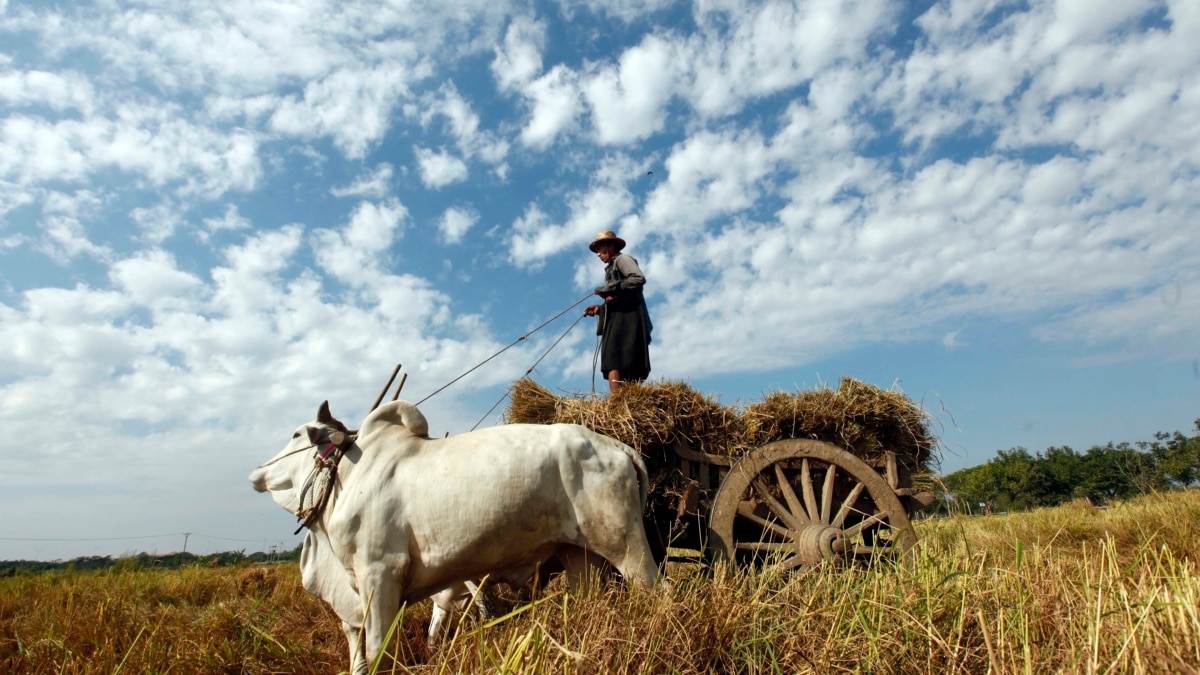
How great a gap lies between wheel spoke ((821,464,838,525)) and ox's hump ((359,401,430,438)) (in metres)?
2.87

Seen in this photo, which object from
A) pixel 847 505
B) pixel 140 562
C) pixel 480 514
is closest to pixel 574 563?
pixel 480 514

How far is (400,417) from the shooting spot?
15.7ft

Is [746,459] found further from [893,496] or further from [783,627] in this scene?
[783,627]

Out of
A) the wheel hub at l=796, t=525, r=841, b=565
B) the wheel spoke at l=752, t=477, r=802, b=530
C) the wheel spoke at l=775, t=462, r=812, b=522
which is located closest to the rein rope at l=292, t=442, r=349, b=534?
the wheel spoke at l=752, t=477, r=802, b=530

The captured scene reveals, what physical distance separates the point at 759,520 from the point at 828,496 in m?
0.62

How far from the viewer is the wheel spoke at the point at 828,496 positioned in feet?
16.9

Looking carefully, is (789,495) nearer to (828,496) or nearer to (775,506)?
(775,506)

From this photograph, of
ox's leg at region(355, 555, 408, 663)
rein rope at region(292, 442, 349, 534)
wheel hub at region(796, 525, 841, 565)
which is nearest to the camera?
ox's leg at region(355, 555, 408, 663)

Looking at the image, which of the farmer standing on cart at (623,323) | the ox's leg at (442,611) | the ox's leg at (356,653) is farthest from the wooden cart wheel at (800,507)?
the ox's leg at (356,653)

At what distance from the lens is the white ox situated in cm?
408

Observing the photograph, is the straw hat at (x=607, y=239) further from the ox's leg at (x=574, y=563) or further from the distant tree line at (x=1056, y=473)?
the distant tree line at (x=1056, y=473)

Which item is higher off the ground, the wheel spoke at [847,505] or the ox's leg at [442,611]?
the wheel spoke at [847,505]

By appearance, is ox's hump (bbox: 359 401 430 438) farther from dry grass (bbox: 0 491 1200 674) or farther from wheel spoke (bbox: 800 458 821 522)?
wheel spoke (bbox: 800 458 821 522)

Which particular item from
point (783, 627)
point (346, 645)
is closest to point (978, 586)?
point (783, 627)
